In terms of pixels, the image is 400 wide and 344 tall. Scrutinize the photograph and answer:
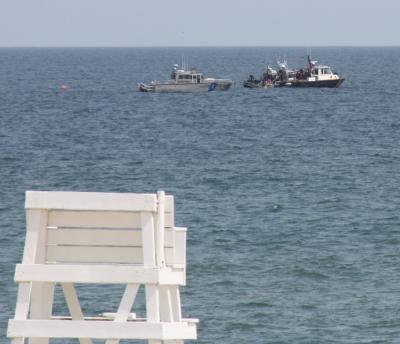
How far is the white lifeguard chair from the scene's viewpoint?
936 cm

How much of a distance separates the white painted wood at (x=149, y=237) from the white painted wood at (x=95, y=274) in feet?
0.21

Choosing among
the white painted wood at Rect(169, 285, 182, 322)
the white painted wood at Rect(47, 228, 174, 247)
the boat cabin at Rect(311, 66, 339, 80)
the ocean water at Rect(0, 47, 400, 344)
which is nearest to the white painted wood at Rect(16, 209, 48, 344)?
the white painted wood at Rect(47, 228, 174, 247)

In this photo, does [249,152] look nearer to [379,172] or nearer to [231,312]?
[379,172]

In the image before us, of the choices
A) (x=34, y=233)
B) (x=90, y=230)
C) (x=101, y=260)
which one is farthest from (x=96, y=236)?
(x=34, y=233)

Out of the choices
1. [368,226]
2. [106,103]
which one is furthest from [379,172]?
[106,103]

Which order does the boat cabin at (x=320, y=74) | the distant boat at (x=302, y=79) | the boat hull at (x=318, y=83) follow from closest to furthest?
the boat hull at (x=318, y=83) → the distant boat at (x=302, y=79) → the boat cabin at (x=320, y=74)

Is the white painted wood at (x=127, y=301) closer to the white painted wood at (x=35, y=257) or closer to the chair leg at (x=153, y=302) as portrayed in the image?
the chair leg at (x=153, y=302)

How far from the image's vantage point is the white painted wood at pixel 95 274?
933 cm

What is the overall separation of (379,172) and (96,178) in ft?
34.5

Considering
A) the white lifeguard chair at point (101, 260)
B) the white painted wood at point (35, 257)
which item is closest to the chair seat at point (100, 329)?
the white lifeguard chair at point (101, 260)

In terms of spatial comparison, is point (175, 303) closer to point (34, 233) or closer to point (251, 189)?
point (34, 233)

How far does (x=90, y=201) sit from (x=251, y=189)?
38764 millimetres

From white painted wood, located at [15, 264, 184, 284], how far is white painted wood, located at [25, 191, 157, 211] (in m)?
0.39

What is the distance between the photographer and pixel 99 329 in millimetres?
9562
